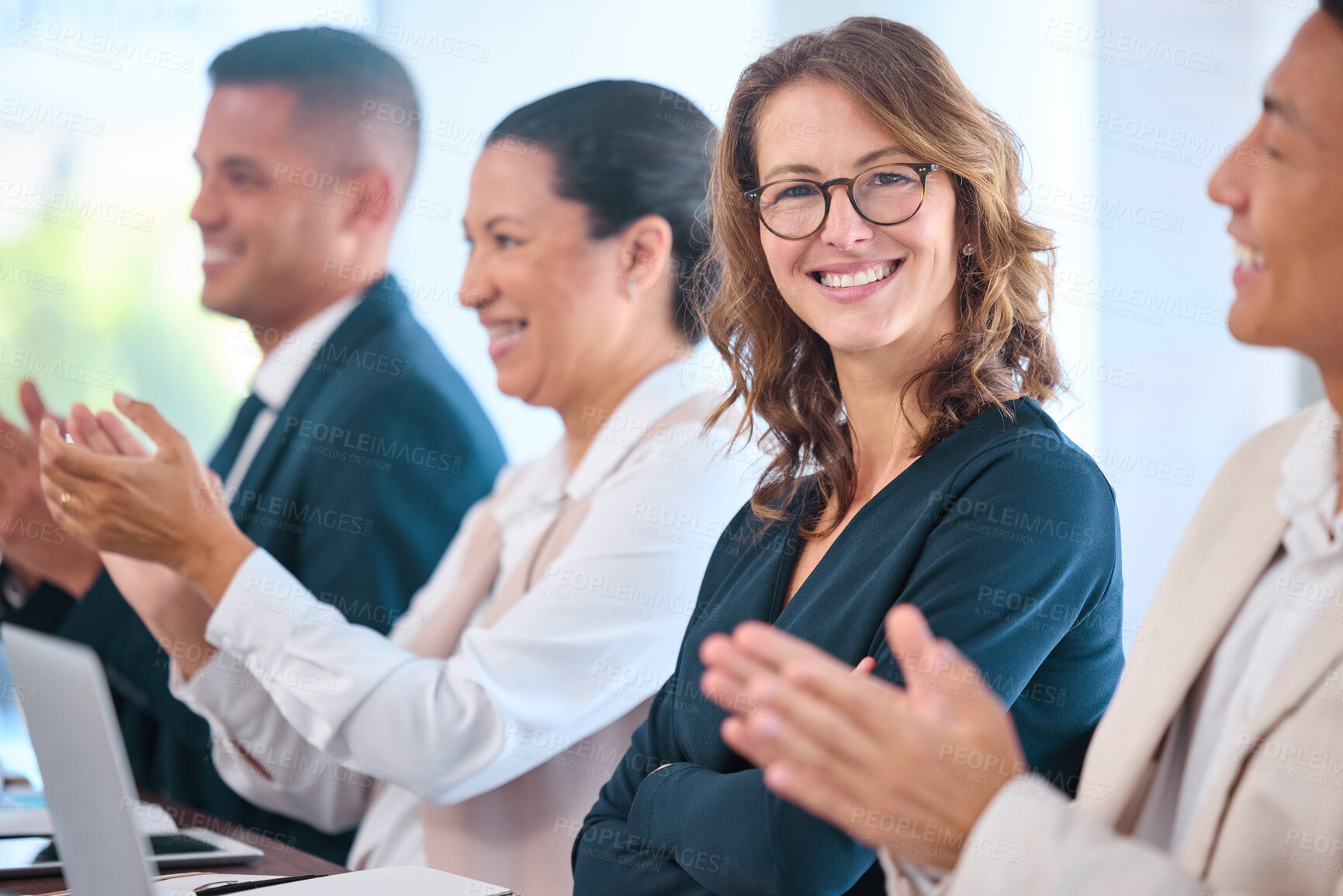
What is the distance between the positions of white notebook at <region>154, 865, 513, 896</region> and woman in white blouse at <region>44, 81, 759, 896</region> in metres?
0.56

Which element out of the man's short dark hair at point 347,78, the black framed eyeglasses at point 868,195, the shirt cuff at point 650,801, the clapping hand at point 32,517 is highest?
the man's short dark hair at point 347,78

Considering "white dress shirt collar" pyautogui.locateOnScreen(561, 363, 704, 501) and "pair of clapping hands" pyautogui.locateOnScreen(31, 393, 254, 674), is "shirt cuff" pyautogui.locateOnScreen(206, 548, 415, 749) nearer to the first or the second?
"pair of clapping hands" pyautogui.locateOnScreen(31, 393, 254, 674)

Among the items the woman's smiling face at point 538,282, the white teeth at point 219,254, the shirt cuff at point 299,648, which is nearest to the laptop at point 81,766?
the shirt cuff at point 299,648

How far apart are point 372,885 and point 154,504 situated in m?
1.13

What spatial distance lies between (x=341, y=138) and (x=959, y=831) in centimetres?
241

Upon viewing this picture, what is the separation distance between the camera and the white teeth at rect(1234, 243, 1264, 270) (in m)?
0.93

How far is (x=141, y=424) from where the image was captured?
2127mm

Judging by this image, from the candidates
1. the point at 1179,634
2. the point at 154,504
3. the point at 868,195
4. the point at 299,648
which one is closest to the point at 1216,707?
the point at 1179,634

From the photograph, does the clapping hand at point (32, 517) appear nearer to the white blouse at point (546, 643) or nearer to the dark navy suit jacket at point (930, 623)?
the white blouse at point (546, 643)

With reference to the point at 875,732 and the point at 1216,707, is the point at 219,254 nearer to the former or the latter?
the point at 875,732

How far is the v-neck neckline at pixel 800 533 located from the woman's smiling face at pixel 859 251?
0.54 feet

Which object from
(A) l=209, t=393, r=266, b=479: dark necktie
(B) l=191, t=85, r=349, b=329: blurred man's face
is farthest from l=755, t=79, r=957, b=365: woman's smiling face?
(A) l=209, t=393, r=266, b=479: dark necktie

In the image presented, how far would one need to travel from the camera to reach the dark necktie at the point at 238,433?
2770 mm

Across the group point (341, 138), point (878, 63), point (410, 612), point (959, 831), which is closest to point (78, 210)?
point (341, 138)
